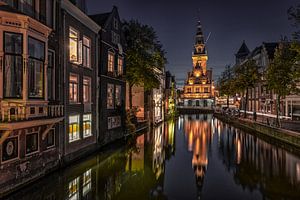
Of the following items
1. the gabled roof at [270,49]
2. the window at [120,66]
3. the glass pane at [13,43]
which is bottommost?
the glass pane at [13,43]

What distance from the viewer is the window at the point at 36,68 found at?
11.7m

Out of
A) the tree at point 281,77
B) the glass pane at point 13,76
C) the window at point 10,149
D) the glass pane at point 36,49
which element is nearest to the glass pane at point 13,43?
the glass pane at point 13,76

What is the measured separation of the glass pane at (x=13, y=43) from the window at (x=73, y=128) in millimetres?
7270

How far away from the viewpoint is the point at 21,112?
10719mm

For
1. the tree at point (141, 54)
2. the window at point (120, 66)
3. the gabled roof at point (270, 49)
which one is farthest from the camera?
the gabled roof at point (270, 49)

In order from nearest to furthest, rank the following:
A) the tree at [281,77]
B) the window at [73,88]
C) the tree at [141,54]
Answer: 1. the window at [73,88]
2. the tree at [281,77]
3. the tree at [141,54]

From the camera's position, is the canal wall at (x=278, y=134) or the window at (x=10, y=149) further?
the canal wall at (x=278, y=134)

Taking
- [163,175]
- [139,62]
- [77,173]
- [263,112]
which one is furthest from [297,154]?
[263,112]

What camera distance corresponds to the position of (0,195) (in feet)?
33.3

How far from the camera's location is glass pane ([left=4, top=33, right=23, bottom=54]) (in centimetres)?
1065

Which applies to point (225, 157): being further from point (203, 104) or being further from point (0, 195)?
point (203, 104)

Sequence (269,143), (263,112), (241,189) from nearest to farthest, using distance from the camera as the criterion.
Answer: (241,189) < (269,143) < (263,112)

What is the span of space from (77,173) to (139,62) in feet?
67.4

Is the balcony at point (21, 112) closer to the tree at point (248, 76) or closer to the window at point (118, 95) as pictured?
the window at point (118, 95)
